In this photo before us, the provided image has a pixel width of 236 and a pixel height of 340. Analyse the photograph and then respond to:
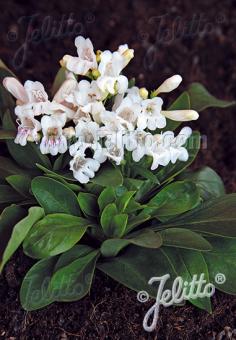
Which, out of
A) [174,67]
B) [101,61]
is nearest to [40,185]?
[101,61]

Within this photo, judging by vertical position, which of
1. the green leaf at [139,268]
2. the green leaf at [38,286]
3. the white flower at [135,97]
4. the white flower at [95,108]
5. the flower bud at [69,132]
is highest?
the white flower at [135,97]

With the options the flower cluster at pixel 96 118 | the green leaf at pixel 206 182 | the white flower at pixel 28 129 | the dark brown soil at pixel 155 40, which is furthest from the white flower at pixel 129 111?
the dark brown soil at pixel 155 40

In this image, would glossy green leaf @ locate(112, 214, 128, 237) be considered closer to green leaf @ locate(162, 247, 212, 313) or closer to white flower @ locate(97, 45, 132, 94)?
green leaf @ locate(162, 247, 212, 313)

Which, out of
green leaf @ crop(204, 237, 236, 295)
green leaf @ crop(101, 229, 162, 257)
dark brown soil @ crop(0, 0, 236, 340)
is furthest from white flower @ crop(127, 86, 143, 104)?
dark brown soil @ crop(0, 0, 236, 340)

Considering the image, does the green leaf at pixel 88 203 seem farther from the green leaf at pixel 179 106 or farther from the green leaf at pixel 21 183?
the green leaf at pixel 179 106

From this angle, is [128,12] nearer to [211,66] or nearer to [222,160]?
[211,66]
